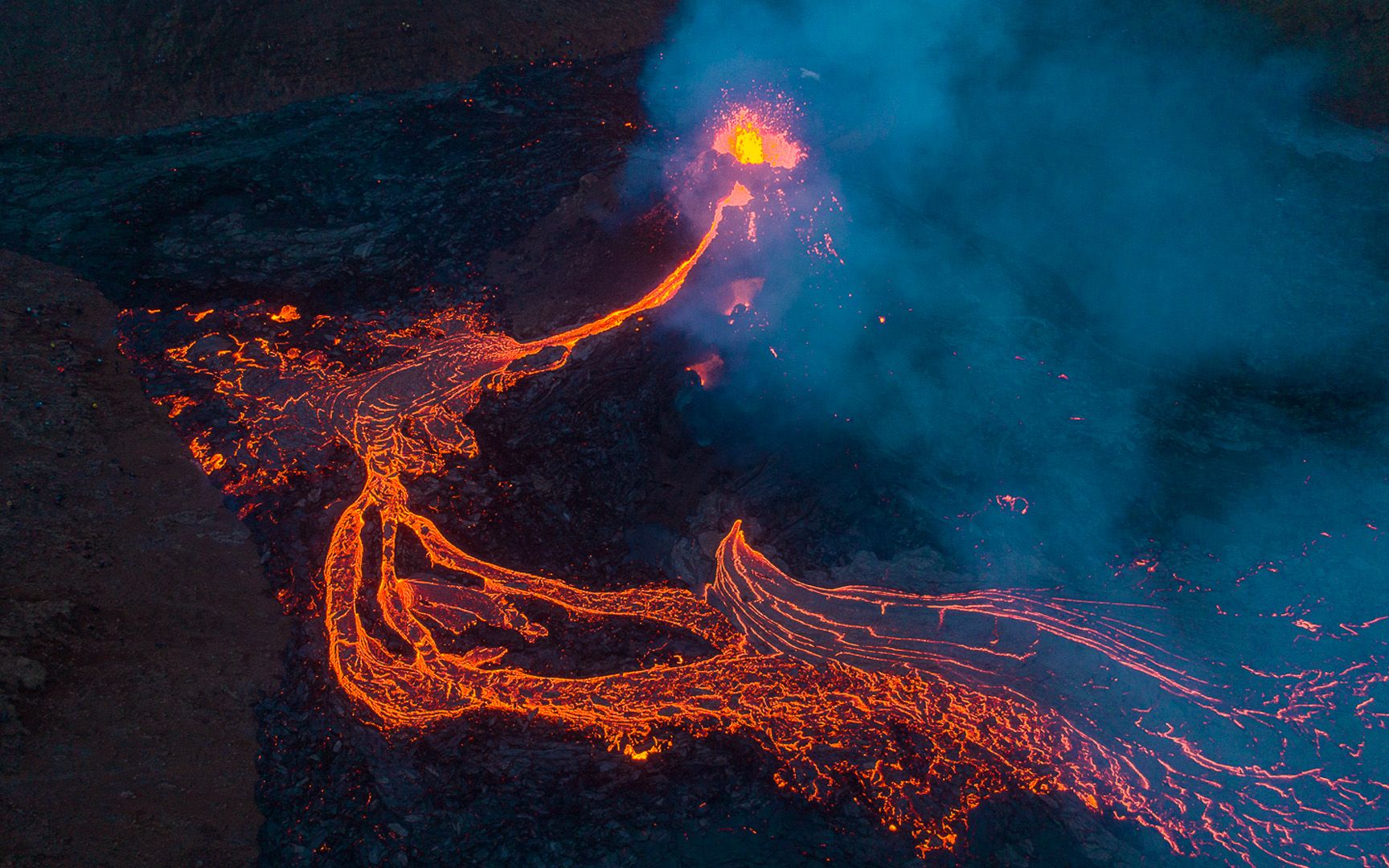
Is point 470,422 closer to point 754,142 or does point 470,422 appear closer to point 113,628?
point 113,628

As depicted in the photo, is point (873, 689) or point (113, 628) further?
point (873, 689)

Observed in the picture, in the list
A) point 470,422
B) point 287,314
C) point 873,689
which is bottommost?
point 873,689

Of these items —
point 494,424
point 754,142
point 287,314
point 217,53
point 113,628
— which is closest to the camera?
point 113,628

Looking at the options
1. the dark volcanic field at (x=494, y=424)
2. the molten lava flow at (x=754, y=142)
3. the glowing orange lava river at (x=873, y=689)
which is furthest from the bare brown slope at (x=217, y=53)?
the glowing orange lava river at (x=873, y=689)

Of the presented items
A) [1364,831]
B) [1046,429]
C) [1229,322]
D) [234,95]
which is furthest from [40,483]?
[1229,322]

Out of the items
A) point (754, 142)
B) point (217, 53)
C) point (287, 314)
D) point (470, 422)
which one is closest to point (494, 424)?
point (470, 422)

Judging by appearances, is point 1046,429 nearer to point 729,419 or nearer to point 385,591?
point 729,419

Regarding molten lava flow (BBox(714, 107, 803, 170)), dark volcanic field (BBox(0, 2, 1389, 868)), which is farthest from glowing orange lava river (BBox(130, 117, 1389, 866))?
molten lava flow (BBox(714, 107, 803, 170))
